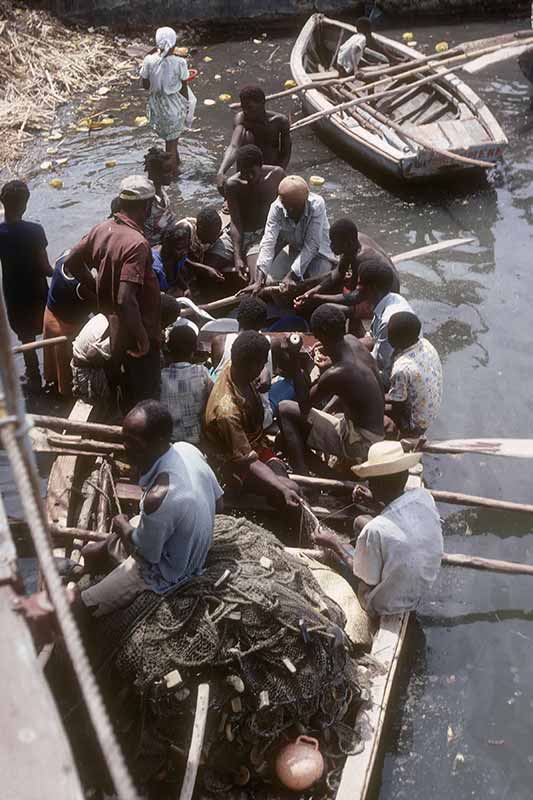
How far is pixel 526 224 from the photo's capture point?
1034 cm

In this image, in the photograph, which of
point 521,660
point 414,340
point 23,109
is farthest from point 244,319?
point 23,109

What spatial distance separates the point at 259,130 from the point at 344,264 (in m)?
2.77

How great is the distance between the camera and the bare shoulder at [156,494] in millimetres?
3877

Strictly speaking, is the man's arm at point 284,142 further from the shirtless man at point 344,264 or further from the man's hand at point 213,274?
the shirtless man at point 344,264

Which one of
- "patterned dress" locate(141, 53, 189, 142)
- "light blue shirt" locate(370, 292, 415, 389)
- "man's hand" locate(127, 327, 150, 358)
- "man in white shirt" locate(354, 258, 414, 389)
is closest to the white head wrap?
"patterned dress" locate(141, 53, 189, 142)

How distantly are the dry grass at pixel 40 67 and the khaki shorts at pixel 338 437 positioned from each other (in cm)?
804

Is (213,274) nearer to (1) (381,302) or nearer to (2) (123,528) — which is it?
(1) (381,302)

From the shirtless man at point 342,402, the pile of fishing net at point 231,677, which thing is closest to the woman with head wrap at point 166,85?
the shirtless man at point 342,402

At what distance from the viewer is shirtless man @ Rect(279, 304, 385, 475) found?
17.9ft

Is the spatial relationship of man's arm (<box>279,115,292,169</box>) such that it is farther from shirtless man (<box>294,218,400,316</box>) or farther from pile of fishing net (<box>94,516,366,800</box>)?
pile of fishing net (<box>94,516,366,800</box>)

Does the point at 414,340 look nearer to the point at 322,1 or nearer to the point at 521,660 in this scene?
the point at 521,660

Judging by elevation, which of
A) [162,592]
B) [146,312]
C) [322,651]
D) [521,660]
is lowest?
[521,660]

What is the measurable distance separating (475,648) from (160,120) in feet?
26.9

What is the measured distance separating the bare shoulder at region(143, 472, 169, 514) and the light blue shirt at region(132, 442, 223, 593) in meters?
0.02
